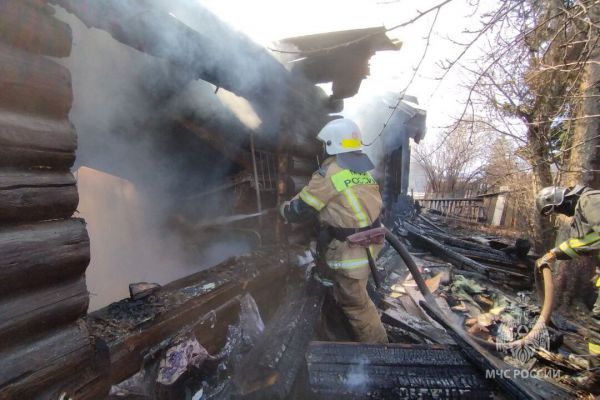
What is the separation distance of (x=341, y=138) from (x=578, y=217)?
3.52m

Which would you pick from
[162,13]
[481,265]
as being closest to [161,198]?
[162,13]

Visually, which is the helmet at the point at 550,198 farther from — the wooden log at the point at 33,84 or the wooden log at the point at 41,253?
the wooden log at the point at 33,84

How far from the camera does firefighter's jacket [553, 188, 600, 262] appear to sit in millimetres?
3916

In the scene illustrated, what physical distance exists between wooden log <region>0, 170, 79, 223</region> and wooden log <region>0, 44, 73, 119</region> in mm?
371

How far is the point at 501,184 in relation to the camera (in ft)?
56.5

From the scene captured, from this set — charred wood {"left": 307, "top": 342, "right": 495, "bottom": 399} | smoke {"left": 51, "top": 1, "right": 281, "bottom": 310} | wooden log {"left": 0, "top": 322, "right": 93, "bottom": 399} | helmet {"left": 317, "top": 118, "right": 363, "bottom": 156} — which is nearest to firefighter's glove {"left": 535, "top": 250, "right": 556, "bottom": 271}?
charred wood {"left": 307, "top": 342, "right": 495, "bottom": 399}

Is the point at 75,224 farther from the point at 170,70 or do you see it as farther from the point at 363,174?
the point at 363,174

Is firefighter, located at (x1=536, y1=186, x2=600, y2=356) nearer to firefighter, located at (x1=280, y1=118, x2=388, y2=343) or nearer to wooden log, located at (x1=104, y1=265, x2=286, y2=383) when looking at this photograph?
firefighter, located at (x1=280, y1=118, x2=388, y2=343)

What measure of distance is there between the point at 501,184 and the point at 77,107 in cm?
1931

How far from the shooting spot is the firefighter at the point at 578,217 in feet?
12.9

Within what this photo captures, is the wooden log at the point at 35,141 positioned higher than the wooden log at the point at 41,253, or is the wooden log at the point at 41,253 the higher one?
the wooden log at the point at 35,141

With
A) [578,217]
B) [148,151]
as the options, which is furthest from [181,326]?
[578,217]

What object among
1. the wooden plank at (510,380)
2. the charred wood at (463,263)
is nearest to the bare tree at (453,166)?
the charred wood at (463,263)

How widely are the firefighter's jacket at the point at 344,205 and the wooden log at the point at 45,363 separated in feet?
7.64
